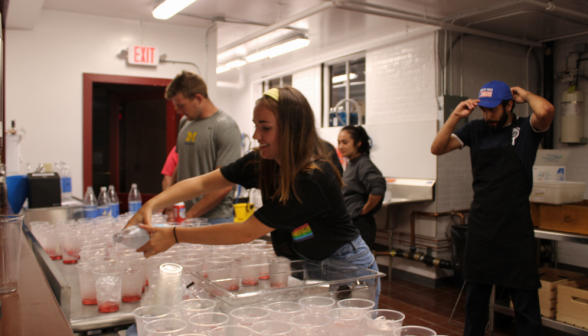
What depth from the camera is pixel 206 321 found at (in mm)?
1103

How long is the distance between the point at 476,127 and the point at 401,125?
292 centimetres

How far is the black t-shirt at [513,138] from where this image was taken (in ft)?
9.05

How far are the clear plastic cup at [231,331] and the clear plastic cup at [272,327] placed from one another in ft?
0.07

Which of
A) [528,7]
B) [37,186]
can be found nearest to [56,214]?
[37,186]

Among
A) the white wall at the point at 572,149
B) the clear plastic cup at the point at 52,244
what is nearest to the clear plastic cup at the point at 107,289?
the clear plastic cup at the point at 52,244

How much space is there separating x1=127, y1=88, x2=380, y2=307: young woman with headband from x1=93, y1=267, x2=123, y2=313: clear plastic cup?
126mm

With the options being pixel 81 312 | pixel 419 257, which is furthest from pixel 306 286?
pixel 419 257

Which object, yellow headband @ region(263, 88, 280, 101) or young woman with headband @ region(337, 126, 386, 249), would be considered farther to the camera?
young woman with headband @ region(337, 126, 386, 249)

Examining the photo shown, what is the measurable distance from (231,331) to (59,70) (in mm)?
4788

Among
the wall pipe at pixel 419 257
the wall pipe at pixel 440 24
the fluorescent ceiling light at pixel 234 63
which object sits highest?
the fluorescent ceiling light at pixel 234 63

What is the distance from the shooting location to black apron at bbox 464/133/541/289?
2.74m

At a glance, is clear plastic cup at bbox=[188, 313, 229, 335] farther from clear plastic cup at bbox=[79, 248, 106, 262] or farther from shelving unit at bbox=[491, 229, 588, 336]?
shelving unit at bbox=[491, 229, 588, 336]

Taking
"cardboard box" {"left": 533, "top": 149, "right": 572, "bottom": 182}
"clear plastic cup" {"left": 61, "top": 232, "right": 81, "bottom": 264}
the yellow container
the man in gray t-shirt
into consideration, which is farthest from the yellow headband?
the yellow container

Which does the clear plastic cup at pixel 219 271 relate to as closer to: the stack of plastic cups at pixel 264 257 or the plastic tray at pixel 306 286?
the plastic tray at pixel 306 286
